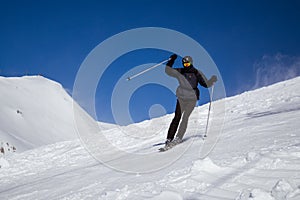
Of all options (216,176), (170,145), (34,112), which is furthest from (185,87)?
(34,112)

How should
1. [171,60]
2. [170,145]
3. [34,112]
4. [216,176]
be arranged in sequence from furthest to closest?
[34,112], [171,60], [170,145], [216,176]

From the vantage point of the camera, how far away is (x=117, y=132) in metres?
15.2

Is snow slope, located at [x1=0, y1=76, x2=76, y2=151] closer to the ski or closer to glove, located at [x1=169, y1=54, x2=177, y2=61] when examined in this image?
the ski

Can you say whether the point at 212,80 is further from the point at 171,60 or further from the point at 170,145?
the point at 170,145

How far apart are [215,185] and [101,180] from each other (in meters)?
2.56

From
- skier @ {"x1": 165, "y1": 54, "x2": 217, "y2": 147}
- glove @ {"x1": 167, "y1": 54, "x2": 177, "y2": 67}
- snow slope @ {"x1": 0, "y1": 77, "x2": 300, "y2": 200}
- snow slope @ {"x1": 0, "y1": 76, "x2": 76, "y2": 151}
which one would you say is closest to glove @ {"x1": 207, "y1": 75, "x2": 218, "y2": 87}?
skier @ {"x1": 165, "y1": 54, "x2": 217, "y2": 147}

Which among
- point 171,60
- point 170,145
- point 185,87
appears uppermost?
point 171,60

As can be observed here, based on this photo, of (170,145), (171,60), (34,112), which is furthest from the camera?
(34,112)

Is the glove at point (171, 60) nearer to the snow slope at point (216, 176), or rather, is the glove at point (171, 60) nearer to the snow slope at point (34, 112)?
the snow slope at point (216, 176)

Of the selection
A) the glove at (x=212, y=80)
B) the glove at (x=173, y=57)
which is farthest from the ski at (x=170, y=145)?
the glove at (x=173, y=57)

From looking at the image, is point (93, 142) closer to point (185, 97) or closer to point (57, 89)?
point (185, 97)

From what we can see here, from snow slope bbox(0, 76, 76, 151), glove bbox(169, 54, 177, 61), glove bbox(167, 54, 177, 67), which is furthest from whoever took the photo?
snow slope bbox(0, 76, 76, 151)

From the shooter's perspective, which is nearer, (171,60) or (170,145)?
(170,145)

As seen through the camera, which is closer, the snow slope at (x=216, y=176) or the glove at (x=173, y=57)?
the snow slope at (x=216, y=176)
